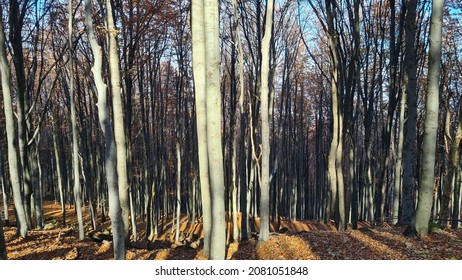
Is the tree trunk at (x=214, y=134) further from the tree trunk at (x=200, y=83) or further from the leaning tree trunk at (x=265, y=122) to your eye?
the leaning tree trunk at (x=265, y=122)

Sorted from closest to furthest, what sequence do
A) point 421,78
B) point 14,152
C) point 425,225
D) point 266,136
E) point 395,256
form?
point 395,256, point 425,225, point 266,136, point 14,152, point 421,78

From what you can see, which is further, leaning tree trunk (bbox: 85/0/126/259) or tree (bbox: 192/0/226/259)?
leaning tree trunk (bbox: 85/0/126/259)

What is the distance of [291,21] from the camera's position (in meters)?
14.6

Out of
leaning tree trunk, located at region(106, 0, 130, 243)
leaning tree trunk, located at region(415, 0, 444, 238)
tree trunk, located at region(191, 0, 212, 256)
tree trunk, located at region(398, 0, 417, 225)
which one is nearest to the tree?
tree trunk, located at region(191, 0, 212, 256)

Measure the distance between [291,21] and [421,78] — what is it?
724 centimetres

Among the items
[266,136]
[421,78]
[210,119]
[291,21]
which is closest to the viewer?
[210,119]

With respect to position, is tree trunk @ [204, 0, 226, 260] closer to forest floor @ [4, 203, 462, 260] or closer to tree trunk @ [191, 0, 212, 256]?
tree trunk @ [191, 0, 212, 256]

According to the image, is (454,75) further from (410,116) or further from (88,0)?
(88,0)

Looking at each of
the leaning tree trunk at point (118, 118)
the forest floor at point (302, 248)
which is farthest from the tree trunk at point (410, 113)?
the leaning tree trunk at point (118, 118)

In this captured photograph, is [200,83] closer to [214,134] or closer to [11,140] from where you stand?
[214,134]

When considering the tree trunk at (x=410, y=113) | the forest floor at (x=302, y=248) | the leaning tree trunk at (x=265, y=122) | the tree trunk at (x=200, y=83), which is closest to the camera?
the tree trunk at (x=200, y=83)

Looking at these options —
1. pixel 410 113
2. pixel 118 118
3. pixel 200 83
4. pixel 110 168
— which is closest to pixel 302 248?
pixel 410 113

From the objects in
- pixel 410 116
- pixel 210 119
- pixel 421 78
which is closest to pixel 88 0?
pixel 210 119
